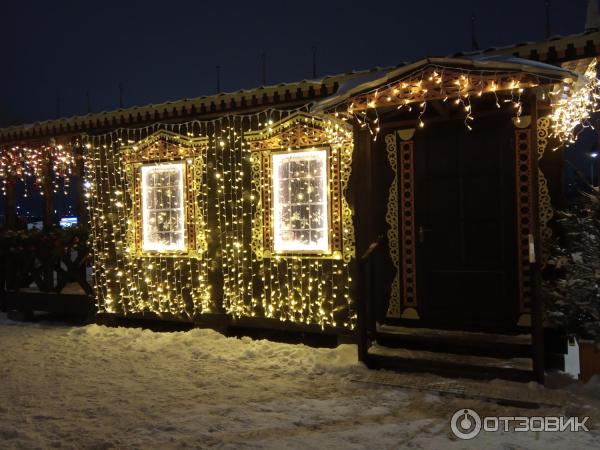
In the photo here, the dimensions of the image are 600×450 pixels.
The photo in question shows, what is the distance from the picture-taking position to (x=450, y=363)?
5273mm

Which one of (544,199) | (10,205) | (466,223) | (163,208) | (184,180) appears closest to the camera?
(544,199)

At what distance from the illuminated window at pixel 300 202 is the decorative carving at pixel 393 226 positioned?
2.67 feet

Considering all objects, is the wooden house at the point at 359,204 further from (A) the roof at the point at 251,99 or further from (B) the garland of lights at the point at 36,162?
(B) the garland of lights at the point at 36,162

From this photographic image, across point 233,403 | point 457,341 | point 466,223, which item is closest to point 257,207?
point 466,223

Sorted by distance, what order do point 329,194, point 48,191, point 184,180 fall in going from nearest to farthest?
point 329,194 → point 184,180 → point 48,191

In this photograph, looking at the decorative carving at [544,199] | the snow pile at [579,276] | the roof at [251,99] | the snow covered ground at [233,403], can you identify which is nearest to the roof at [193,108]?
the roof at [251,99]

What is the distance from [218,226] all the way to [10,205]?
228 inches

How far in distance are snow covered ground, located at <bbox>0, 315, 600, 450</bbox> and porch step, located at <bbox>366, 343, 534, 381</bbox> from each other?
12 centimetres

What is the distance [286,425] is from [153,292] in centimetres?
437

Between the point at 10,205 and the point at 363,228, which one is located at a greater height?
the point at 10,205

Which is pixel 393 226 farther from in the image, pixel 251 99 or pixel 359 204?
pixel 251 99

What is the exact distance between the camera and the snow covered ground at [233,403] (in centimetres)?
400

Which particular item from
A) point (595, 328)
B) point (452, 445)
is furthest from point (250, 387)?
point (595, 328)

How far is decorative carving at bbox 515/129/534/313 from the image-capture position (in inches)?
223
